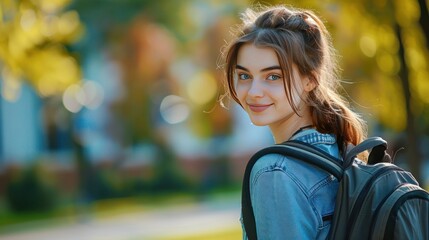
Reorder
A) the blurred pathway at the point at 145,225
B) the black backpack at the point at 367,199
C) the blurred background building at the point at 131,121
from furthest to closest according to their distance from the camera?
the blurred background building at the point at 131,121 → the blurred pathway at the point at 145,225 → the black backpack at the point at 367,199

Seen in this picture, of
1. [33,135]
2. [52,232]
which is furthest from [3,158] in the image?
[52,232]

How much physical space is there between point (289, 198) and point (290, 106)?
372 mm

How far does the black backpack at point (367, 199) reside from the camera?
7.20ft

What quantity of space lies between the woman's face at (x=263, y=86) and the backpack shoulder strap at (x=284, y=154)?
19 centimetres

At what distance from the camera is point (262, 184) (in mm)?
2271

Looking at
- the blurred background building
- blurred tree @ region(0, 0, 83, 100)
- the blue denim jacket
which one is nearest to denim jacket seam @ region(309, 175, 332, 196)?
the blue denim jacket

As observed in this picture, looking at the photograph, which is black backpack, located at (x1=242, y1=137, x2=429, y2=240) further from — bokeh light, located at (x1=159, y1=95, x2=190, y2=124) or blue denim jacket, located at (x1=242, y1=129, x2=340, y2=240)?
bokeh light, located at (x1=159, y1=95, x2=190, y2=124)

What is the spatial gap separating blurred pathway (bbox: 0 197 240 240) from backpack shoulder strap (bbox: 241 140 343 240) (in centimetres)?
1137

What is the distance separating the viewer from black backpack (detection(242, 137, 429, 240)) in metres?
2.19

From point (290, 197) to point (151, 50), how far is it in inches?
929

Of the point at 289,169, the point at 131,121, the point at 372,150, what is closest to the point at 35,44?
the point at 372,150

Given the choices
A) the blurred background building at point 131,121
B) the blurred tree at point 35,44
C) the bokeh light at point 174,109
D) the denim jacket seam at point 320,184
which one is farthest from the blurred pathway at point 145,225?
the denim jacket seam at point 320,184

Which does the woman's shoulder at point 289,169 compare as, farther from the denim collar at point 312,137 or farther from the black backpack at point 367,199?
the denim collar at point 312,137

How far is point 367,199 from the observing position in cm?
225
